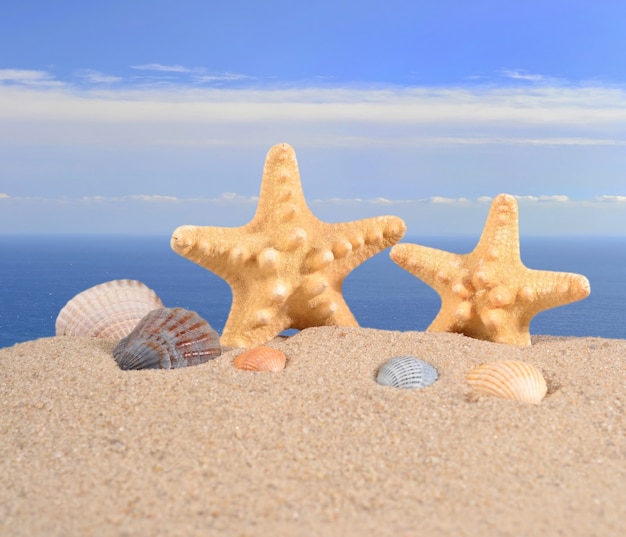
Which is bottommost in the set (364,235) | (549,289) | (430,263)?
(549,289)

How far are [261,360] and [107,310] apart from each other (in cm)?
200

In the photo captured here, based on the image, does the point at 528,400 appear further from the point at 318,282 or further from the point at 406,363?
the point at 318,282

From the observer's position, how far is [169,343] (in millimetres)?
4723

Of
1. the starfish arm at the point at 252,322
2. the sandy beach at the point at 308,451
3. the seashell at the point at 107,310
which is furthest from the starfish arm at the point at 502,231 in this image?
the seashell at the point at 107,310

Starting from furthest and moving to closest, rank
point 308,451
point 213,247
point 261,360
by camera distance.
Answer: point 213,247 < point 261,360 < point 308,451

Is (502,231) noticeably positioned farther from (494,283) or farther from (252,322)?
(252,322)

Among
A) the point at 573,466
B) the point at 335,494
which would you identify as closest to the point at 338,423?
the point at 335,494

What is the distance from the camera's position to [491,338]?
18.4 ft

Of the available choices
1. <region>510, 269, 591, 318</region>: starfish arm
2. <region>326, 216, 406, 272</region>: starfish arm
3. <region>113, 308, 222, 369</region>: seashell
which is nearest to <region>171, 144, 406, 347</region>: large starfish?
<region>326, 216, 406, 272</region>: starfish arm

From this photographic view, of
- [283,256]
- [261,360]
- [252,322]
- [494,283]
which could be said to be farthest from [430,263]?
[261,360]

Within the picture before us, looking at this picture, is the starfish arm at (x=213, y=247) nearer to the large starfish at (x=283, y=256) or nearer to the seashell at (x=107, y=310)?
the large starfish at (x=283, y=256)

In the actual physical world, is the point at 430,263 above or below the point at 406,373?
above

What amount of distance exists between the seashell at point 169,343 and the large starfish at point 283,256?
20.8 inches

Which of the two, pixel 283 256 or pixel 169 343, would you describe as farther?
pixel 283 256
